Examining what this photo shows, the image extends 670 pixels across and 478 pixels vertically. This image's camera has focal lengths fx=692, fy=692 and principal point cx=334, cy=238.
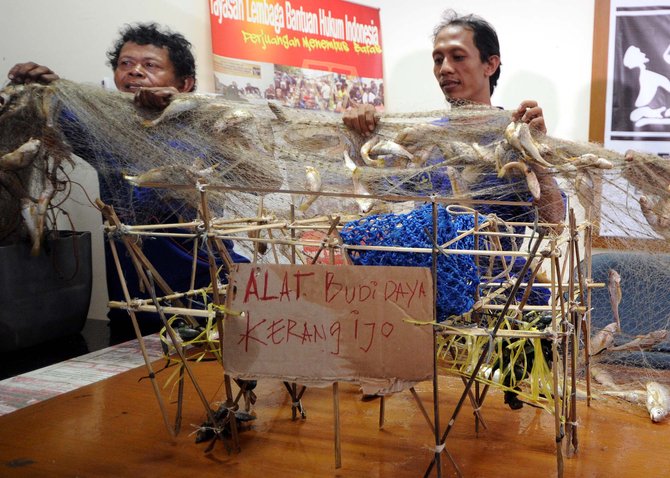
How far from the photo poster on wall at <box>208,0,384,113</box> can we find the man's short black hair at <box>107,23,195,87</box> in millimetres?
114

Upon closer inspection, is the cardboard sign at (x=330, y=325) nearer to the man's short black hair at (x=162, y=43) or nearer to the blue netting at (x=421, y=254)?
the blue netting at (x=421, y=254)

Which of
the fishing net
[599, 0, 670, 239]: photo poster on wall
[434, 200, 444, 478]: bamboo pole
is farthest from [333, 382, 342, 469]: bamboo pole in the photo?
[599, 0, 670, 239]: photo poster on wall

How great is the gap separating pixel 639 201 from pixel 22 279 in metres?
1.26

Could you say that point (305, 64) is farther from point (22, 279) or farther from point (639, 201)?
point (639, 201)

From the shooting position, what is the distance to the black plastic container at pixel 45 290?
150cm

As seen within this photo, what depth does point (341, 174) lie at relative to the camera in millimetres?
1321

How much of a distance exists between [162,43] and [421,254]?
1055mm

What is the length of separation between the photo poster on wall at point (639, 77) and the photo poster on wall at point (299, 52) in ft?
2.15

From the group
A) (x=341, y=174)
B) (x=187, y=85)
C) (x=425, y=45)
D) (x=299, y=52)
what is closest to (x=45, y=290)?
(x=187, y=85)

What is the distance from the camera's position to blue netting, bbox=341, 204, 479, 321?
3.02 ft

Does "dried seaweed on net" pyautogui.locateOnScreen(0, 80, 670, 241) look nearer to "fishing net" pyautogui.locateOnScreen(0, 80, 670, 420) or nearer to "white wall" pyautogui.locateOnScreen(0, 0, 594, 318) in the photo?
"fishing net" pyautogui.locateOnScreen(0, 80, 670, 420)

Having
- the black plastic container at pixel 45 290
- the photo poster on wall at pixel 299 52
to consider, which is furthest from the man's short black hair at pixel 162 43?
the black plastic container at pixel 45 290

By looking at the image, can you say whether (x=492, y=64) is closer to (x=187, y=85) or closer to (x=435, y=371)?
(x=187, y=85)

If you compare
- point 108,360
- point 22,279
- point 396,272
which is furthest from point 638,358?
point 22,279
